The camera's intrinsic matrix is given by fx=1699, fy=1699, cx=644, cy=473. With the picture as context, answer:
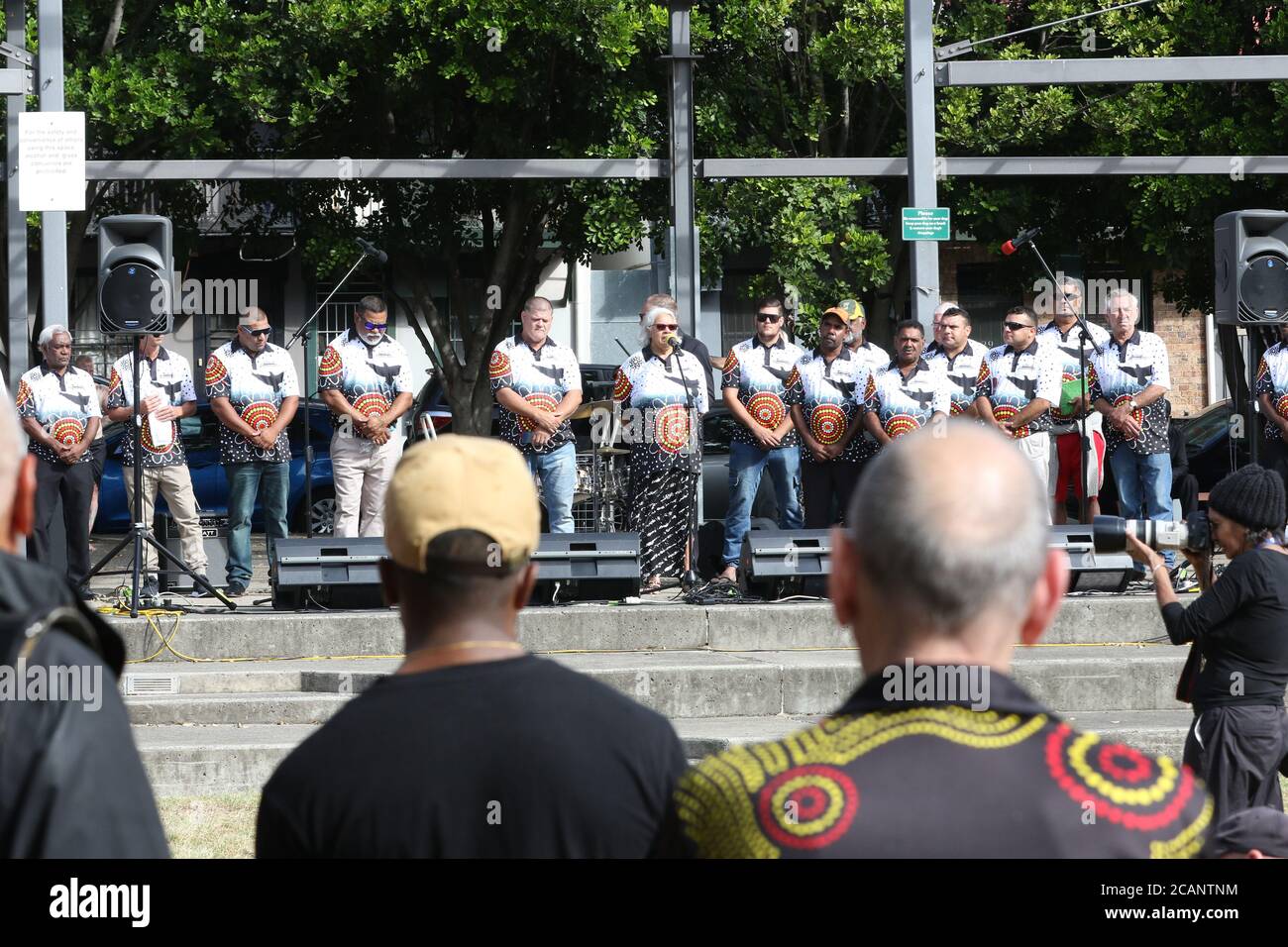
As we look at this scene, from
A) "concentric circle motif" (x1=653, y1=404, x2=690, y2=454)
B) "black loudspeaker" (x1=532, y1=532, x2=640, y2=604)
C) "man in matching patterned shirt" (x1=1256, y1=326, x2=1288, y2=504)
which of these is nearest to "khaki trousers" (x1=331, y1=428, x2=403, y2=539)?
"black loudspeaker" (x1=532, y1=532, x2=640, y2=604)

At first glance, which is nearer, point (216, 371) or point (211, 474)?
point (216, 371)

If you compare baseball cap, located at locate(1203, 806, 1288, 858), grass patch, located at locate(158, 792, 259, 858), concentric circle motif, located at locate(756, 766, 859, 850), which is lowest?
grass patch, located at locate(158, 792, 259, 858)

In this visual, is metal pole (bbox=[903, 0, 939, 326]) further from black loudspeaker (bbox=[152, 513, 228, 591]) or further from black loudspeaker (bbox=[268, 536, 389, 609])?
black loudspeaker (bbox=[152, 513, 228, 591])

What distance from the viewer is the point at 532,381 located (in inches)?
434

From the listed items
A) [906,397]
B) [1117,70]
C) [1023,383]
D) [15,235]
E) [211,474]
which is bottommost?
[211,474]

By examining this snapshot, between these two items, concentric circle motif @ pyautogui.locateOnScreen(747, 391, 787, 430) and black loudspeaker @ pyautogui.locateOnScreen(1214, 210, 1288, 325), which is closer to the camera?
black loudspeaker @ pyautogui.locateOnScreen(1214, 210, 1288, 325)

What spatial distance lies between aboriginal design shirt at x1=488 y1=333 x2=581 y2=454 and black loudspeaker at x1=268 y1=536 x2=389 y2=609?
4.26 feet

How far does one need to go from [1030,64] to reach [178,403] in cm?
669

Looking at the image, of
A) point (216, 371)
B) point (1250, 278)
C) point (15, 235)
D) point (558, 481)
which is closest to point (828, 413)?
point (558, 481)

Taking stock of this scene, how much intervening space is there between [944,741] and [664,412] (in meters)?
9.01

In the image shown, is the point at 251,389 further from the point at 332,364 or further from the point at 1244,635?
the point at 1244,635

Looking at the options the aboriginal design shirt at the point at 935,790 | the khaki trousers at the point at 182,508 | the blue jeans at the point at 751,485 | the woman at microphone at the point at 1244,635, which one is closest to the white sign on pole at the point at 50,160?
the khaki trousers at the point at 182,508

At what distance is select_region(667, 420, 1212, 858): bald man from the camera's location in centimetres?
189

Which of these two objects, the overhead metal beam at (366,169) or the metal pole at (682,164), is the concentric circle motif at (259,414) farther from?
the metal pole at (682,164)
